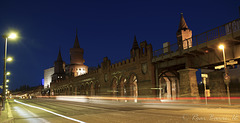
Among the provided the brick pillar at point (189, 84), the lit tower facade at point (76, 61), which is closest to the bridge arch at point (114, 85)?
the brick pillar at point (189, 84)

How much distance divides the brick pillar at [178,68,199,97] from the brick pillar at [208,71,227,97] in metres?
3.84

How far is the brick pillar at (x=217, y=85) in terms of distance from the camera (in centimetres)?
2655

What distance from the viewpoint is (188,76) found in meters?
25.1

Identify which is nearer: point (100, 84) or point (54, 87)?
point (100, 84)

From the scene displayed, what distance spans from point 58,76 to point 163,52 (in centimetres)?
9546

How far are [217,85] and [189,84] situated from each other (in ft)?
16.4

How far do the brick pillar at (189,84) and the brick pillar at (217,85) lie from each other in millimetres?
3844

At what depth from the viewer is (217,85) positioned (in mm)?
26828

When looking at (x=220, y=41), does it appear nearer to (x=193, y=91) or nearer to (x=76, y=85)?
(x=193, y=91)

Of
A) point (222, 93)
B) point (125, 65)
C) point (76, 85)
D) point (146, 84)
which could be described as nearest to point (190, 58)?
point (222, 93)

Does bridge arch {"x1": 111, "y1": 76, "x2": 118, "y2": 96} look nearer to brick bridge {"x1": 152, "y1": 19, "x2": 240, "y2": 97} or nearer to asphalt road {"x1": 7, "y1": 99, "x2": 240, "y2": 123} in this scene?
brick bridge {"x1": 152, "y1": 19, "x2": 240, "y2": 97}

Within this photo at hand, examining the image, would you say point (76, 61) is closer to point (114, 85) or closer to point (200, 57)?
point (114, 85)

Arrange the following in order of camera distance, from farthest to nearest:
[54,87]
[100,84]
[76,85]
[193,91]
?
1. [54,87]
2. [76,85]
3. [100,84]
4. [193,91]

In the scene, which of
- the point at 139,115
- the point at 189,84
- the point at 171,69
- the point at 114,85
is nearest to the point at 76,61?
the point at 114,85
